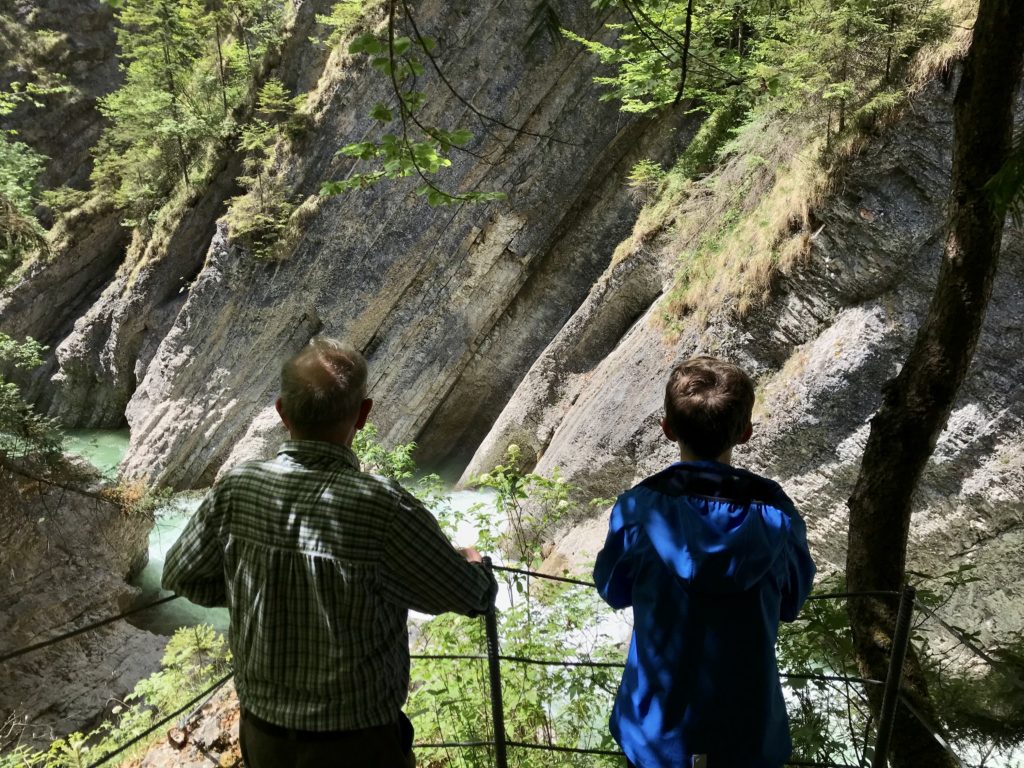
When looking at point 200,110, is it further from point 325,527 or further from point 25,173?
point 325,527

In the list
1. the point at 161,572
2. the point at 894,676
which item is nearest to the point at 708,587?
the point at 894,676

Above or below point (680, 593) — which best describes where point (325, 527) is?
below

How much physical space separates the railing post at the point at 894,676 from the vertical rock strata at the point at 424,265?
1123cm

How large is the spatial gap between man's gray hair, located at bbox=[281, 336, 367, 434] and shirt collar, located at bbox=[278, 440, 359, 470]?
0.04 metres

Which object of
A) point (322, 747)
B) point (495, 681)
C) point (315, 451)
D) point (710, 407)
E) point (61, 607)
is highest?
point (710, 407)

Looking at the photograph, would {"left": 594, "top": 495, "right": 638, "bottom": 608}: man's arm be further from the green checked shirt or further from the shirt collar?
the shirt collar

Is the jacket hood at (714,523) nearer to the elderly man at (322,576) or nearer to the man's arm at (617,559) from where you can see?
the man's arm at (617,559)

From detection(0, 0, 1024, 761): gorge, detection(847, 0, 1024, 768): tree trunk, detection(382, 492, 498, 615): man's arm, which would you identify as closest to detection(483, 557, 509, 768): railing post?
detection(382, 492, 498, 615): man's arm

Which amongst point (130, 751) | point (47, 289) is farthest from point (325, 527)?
point (47, 289)

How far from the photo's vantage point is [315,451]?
153 centimetres

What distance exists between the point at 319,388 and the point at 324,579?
1.50 ft

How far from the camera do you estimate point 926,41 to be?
6.25 m

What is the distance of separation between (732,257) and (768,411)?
7.47 feet

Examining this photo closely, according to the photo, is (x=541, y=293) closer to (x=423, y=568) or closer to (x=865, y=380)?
(x=865, y=380)
